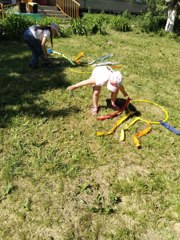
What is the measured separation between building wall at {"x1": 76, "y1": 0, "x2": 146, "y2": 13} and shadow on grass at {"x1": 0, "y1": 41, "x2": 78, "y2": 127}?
10.4 m

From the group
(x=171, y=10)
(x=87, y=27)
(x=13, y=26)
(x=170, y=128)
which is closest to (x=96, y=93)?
(x=170, y=128)

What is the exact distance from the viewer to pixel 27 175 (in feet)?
11.9

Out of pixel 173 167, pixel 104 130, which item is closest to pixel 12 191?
pixel 104 130

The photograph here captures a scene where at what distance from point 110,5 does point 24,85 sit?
14.2 metres

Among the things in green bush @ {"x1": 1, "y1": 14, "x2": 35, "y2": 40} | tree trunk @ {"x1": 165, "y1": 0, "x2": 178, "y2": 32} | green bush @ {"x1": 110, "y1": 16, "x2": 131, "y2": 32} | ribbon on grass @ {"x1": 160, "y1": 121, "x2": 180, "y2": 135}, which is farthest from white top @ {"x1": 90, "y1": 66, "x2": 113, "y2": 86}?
tree trunk @ {"x1": 165, "y1": 0, "x2": 178, "y2": 32}

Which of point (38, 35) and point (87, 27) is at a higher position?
point (38, 35)

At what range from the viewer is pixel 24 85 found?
597 centimetres

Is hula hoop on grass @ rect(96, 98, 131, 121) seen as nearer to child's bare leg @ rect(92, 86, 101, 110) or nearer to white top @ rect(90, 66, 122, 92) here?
child's bare leg @ rect(92, 86, 101, 110)

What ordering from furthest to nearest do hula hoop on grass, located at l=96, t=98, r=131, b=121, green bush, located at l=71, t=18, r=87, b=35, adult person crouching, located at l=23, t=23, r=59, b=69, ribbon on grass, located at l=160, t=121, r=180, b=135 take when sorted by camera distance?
green bush, located at l=71, t=18, r=87, b=35 < adult person crouching, located at l=23, t=23, r=59, b=69 < hula hoop on grass, located at l=96, t=98, r=131, b=121 < ribbon on grass, located at l=160, t=121, r=180, b=135

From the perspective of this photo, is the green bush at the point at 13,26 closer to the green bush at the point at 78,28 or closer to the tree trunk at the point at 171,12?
the green bush at the point at 78,28

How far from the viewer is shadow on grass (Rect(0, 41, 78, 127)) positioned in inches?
197

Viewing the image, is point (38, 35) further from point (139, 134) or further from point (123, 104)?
point (139, 134)

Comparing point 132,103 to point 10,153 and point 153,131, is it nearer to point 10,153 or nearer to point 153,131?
point 153,131

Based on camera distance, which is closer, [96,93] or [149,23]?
[96,93]
